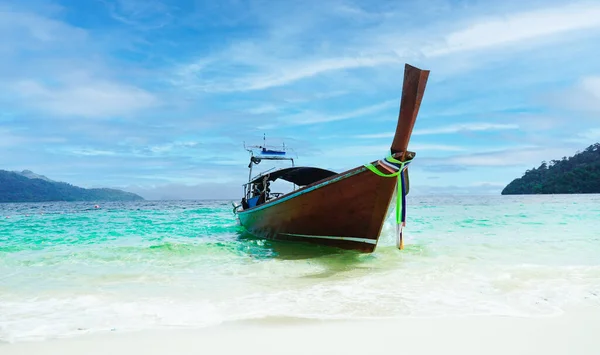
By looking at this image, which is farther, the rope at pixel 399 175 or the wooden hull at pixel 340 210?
the wooden hull at pixel 340 210

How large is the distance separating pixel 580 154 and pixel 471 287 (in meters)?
119

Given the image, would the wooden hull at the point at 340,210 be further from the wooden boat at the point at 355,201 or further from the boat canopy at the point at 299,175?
the boat canopy at the point at 299,175

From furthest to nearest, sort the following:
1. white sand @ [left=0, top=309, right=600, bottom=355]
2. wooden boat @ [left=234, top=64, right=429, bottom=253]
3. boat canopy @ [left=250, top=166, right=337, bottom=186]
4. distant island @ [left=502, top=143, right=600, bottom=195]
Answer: distant island @ [left=502, top=143, right=600, bottom=195], boat canopy @ [left=250, top=166, right=337, bottom=186], wooden boat @ [left=234, top=64, right=429, bottom=253], white sand @ [left=0, top=309, right=600, bottom=355]

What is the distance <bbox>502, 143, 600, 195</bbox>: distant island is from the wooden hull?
97.1 meters

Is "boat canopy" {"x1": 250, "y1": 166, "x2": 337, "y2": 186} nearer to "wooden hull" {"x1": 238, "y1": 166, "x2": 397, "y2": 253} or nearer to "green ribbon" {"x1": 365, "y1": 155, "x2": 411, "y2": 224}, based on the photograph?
"wooden hull" {"x1": 238, "y1": 166, "x2": 397, "y2": 253}

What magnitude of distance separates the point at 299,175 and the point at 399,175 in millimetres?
5874

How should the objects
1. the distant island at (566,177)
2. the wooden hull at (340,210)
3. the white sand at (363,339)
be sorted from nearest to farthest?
the white sand at (363,339) < the wooden hull at (340,210) < the distant island at (566,177)

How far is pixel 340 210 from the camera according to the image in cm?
852

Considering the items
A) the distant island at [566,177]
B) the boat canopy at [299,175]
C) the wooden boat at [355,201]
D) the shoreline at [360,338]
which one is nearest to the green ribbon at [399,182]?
the wooden boat at [355,201]

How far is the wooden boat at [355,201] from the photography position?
22.3ft

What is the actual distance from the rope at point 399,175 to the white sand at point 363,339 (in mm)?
3546

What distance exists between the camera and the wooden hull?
791 cm

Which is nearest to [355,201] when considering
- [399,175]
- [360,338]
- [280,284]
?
[399,175]

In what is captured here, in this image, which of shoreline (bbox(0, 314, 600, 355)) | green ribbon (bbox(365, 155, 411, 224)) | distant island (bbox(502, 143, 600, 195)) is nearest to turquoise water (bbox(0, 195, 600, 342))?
shoreline (bbox(0, 314, 600, 355))
